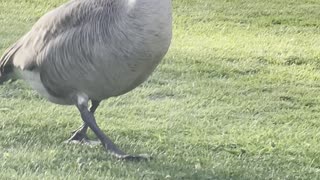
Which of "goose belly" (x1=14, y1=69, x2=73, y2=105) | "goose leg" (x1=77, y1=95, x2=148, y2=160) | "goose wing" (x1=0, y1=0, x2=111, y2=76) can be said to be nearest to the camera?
"goose wing" (x1=0, y1=0, x2=111, y2=76)

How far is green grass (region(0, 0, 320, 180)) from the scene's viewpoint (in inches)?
197

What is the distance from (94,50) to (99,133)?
59cm

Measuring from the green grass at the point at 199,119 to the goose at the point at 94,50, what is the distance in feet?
1.06

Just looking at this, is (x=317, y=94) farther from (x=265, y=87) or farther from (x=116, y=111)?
(x=116, y=111)

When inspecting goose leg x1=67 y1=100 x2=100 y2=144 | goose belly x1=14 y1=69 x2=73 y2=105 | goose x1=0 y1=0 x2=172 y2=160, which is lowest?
goose leg x1=67 y1=100 x2=100 y2=144

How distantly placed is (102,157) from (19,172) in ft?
1.98

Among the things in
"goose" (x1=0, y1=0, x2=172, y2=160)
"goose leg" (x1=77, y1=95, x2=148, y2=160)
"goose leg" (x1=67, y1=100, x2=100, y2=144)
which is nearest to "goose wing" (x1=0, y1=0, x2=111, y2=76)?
"goose" (x1=0, y1=0, x2=172, y2=160)

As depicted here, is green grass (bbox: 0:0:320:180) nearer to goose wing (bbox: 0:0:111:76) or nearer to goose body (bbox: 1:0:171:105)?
goose body (bbox: 1:0:171:105)

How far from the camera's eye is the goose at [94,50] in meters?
4.64

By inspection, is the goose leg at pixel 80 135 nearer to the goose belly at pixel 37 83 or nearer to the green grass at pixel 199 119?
the green grass at pixel 199 119

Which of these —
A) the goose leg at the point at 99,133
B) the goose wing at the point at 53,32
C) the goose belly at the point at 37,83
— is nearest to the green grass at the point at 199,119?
the goose leg at the point at 99,133

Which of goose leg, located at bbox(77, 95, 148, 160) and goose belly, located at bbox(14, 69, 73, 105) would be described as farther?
goose belly, located at bbox(14, 69, 73, 105)

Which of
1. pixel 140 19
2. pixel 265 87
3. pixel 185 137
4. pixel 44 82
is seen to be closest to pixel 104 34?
pixel 140 19

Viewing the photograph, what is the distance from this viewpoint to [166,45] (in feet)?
15.6
